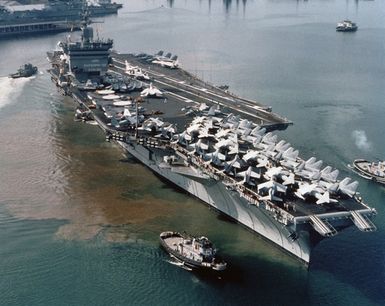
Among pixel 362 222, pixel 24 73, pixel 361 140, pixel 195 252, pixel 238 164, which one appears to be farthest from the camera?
pixel 24 73

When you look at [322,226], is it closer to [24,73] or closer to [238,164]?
[238,164]

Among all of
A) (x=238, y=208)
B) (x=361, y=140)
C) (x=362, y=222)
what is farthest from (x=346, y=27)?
(x=362, y=222)

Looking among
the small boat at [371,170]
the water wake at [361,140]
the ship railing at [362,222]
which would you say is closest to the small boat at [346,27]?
the water wake at [361,140]

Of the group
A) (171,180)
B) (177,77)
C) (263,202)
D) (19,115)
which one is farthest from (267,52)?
(263,202)

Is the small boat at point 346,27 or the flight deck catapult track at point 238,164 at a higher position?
the small boat at point 346,27

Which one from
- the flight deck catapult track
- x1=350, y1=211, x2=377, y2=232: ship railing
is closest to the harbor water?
the flight deck catapult track

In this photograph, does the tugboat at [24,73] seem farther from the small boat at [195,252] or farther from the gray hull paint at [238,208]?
the small boat at [195,252]
